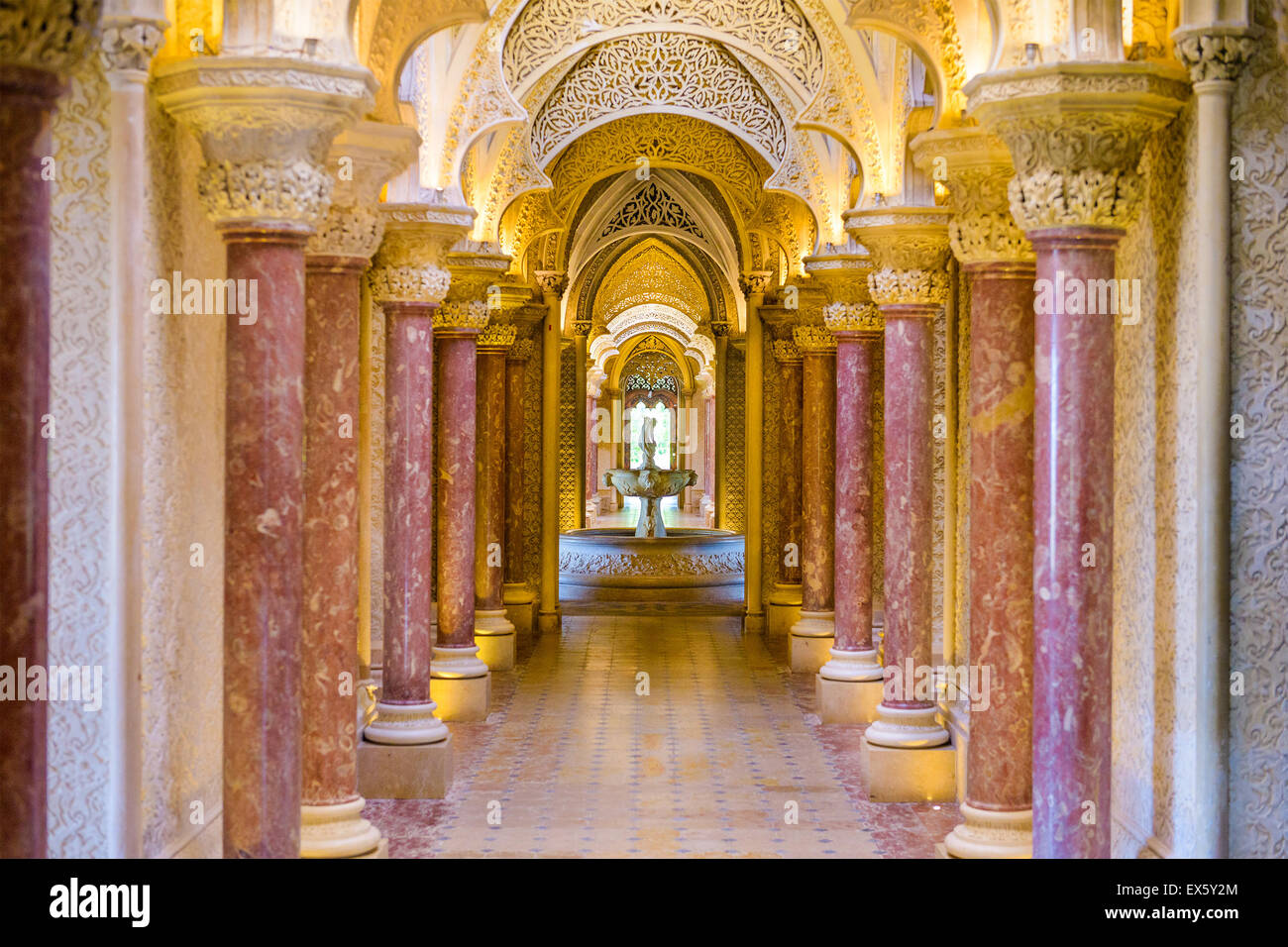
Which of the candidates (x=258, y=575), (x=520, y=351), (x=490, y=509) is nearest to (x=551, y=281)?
(x=520, y=351)

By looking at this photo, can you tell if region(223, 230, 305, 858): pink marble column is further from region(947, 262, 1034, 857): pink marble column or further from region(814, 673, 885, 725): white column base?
region(814, 673, 885, 725): white column base

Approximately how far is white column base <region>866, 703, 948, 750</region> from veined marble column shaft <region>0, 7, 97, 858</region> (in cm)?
558

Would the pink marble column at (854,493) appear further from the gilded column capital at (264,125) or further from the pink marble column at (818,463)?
the gilded column capital at (264,125)

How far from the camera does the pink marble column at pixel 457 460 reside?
10336 millimetres

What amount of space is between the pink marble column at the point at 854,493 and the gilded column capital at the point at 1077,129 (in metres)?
5.03

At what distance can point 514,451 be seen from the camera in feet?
49.2

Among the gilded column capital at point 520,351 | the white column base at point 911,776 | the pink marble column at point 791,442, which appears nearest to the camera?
the white column base at point 911,776

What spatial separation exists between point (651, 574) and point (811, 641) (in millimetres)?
5563

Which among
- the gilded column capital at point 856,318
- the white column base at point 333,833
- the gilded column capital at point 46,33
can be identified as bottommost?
the white column base at point 333,833

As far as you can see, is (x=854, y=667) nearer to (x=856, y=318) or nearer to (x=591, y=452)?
(x=856, y=318)

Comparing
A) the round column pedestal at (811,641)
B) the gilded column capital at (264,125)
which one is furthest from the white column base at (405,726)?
the round column pedestal at (811,641)

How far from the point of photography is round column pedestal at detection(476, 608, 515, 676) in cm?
Answer: 1315

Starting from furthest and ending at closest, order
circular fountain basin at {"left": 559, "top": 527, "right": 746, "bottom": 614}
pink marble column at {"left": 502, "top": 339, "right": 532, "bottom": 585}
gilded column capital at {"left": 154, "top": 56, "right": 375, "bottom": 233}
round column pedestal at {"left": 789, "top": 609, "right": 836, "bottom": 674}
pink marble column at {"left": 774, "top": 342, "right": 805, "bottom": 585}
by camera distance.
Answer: circular fountain basin at {"left": 559, "top": 527, "right": 746, "bottom": 614} → pink marble column at {"left": 502, "top": 339, "right": 532, "bottom": 585} → pink marble column at {"left": 774, "top": 342, "right": 805, "bottom": 585} → round column pedestal at {"left": 789, "top": 609, "right": 836, "bottom": 674} → gilded column capital at {"left": 154, "top": 56, "right": 375, "bottom": 233}

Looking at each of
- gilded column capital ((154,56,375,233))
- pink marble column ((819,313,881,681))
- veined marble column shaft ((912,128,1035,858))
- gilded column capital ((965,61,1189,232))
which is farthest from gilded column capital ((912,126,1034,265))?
pink marble column ((819,313,881,681))
